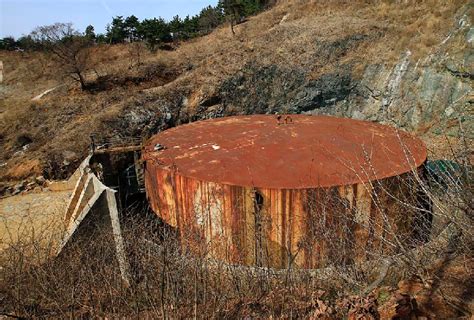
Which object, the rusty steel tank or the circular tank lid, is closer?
the rusty steel tank

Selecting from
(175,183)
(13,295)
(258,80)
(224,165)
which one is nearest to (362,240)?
(224,165)

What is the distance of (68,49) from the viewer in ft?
83.3

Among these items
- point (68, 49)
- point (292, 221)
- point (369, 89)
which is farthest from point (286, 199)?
point (68, 49)

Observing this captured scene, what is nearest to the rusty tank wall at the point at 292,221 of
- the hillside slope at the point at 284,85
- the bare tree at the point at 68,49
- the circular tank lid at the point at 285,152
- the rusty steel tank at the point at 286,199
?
the rusty steel tank at the point at 286,199

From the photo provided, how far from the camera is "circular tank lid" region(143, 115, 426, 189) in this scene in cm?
850

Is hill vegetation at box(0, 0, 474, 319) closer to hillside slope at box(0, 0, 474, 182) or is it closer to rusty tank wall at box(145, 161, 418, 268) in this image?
hillside slope at box(0, 0, 474, 182)

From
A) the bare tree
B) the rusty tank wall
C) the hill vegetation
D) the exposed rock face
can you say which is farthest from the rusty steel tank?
the bare tree

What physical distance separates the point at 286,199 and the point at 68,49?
890 inches

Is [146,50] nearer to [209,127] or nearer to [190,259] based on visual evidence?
[209,127]

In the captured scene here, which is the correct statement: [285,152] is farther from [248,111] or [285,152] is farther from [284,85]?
[284,85]

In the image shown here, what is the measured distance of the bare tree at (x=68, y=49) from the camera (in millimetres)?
24828

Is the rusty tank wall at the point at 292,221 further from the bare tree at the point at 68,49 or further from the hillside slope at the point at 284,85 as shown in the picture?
the bare tree at the point at 68,49

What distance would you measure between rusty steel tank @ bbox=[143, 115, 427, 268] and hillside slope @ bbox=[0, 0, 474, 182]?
6977 millimetres

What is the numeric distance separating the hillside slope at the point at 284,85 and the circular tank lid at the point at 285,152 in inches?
206
